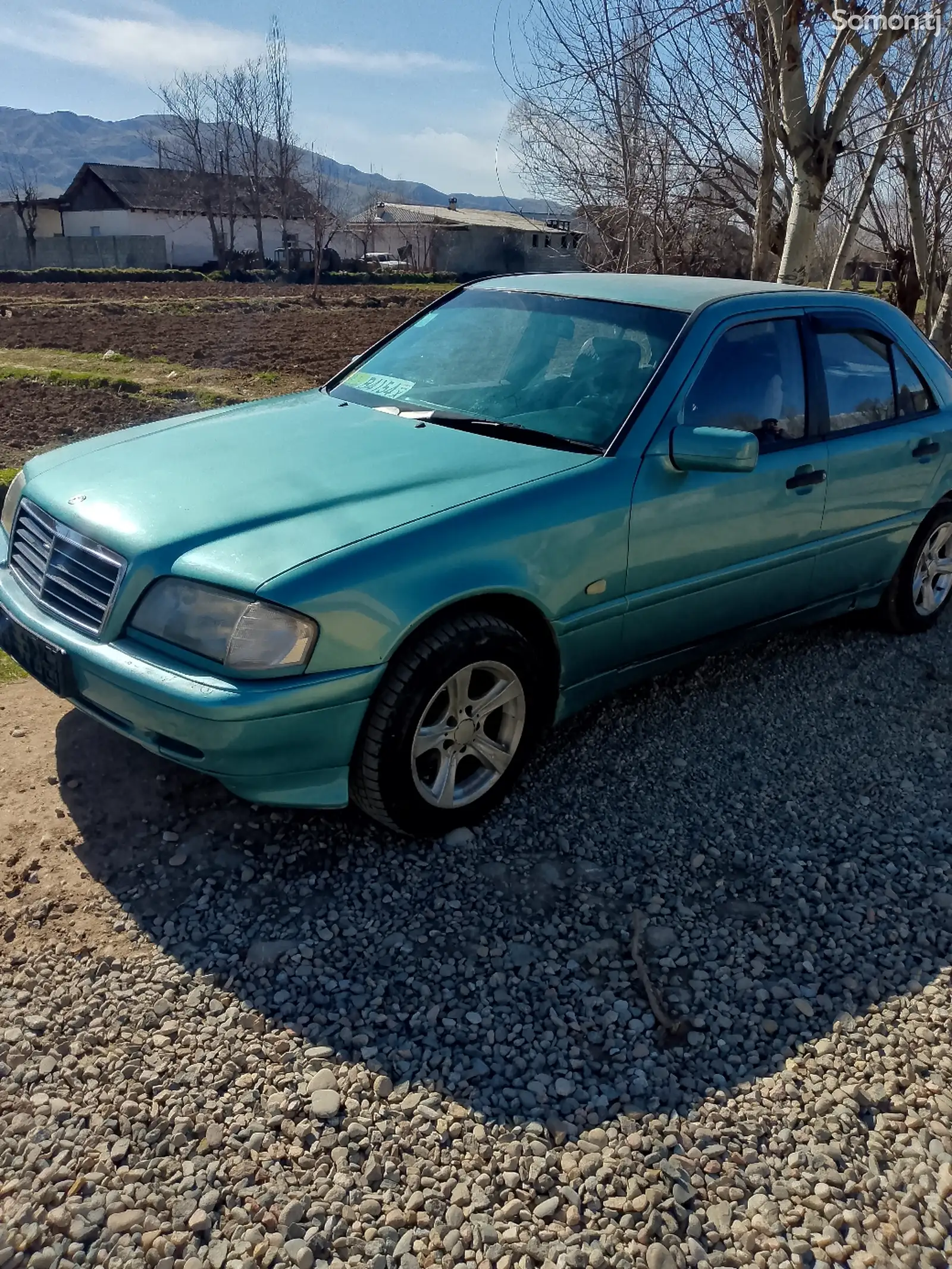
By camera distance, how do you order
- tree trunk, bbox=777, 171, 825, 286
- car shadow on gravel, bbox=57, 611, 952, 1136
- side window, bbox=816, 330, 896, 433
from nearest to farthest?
car shadow on gravel, bbox=57, 611, 952, 1136 < side window, bbox=816, 330, 896, 433 < tree trunk, bbox=777, 171, 825, 286

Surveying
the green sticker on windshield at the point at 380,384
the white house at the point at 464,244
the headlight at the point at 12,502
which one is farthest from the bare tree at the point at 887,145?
the white house at the point at 464,244

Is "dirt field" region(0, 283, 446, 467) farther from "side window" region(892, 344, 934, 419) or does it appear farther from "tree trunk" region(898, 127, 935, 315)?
"tree trunk" region(898, 127, 935, 315)

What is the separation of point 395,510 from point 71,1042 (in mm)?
1694

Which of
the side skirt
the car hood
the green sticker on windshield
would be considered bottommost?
the side skirt

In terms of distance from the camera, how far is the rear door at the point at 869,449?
4488mm

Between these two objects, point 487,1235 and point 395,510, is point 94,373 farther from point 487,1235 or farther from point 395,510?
point 487,1235

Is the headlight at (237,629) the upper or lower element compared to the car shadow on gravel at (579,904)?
upper

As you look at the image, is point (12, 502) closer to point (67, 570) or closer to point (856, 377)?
point (67, 570)

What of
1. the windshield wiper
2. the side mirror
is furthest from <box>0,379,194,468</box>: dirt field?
the side mirror

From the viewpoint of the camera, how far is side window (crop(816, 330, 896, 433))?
14.7ft

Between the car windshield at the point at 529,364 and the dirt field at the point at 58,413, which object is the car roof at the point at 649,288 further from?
the dirt field at the point at 58,413

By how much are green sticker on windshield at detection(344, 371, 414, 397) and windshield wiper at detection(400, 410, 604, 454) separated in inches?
10.6

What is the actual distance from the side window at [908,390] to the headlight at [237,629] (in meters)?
3.32

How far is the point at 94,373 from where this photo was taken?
41.2 ft
